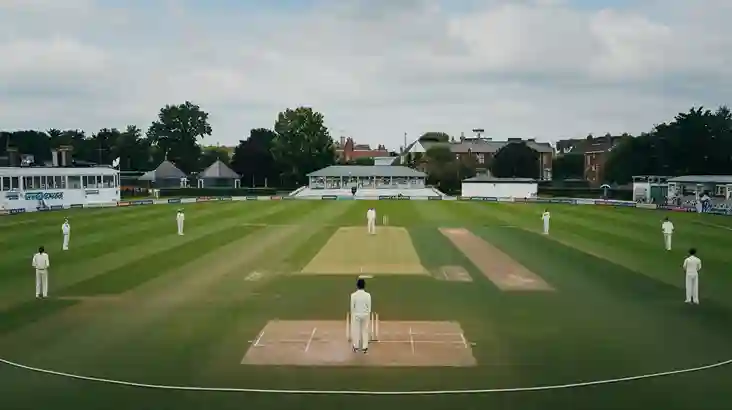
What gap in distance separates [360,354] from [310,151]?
8470 cm

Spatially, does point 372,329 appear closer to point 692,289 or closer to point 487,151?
point 692,289

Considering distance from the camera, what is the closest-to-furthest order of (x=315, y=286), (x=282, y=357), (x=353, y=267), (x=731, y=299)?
(x=282, y=357)
(x=731, y=299)
(x=315, y=286)
(x=353, y=267)

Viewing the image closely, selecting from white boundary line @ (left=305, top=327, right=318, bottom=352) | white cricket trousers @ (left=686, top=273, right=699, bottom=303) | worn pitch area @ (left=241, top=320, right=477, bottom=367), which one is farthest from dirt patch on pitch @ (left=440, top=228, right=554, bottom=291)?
white boundary line @ (left=305, top=327, right=318, bottom=352)

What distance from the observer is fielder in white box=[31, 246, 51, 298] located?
57.4 ft

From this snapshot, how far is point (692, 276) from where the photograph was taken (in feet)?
55.6

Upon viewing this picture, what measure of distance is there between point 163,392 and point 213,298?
743 centimetres

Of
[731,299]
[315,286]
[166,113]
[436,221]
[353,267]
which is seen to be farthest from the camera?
[166,113]

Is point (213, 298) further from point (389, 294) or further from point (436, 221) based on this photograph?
point (436, 221)

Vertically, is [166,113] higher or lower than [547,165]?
higher

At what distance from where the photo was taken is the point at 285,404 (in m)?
10.1

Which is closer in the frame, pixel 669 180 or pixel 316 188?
pixel 669 180

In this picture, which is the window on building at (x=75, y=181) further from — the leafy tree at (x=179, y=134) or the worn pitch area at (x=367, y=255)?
the leafy tree at (x=179, y=134)

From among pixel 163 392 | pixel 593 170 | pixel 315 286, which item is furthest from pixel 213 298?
pixel 593 170

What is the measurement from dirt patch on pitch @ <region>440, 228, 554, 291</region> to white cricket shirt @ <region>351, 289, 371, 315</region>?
25.5 ft
